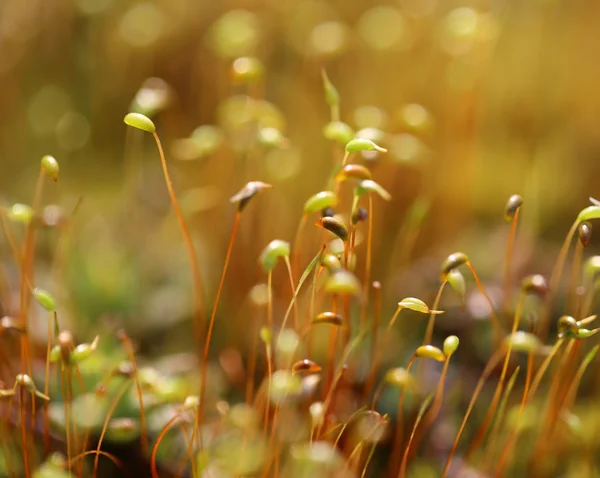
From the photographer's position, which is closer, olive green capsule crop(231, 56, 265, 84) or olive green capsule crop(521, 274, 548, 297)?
olive green capsule crop(521, 274, 548, 297)

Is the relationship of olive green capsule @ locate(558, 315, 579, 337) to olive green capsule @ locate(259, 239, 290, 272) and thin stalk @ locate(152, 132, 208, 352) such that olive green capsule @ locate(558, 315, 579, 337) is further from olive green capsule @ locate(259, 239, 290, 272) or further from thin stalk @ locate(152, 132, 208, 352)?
thin stalk @ locate(152, 132, 208, 352)

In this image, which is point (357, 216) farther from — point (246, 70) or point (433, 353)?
Answer: point (246, 70)

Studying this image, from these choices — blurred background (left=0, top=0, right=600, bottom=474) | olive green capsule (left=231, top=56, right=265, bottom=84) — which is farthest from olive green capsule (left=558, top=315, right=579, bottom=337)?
olive green capsule (left=231, top=56, right=265, bottom=84)

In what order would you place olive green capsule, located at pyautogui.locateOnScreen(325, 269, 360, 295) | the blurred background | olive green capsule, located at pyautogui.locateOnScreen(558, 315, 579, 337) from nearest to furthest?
olive green capsule, located at pyautogui.locateOnScreen(325, 269, 360, 295) → olive green capsule, located at pyautogui.locateOnScreen(558, 315, 579, 337) → the blurred background

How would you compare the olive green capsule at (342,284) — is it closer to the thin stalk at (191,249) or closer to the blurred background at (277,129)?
the thin stalk at (191,249)

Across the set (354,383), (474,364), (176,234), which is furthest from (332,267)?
(176,234)

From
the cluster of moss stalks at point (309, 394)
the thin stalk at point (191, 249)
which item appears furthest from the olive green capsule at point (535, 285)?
the thin stalk at point (191, 249)

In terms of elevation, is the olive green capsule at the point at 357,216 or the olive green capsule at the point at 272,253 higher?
the olive green capsule at the point at 357,216
